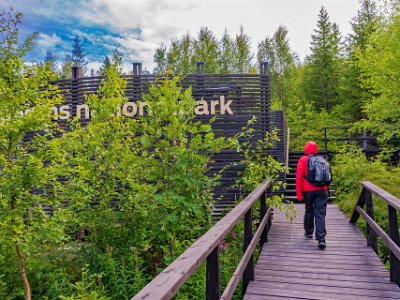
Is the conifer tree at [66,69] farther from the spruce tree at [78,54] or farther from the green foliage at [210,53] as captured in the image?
the green foliage at [210,53]

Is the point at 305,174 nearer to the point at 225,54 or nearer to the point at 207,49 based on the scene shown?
the point at 207,49

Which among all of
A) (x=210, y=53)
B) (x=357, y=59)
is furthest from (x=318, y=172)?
(x=210, y=53)

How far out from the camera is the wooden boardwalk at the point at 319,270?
3490 millimetres

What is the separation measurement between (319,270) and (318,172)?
58.7 inches

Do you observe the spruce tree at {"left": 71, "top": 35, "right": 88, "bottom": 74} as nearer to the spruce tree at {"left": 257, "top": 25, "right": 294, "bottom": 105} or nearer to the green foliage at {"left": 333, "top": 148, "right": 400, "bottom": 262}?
the spruce tree at {"left": 257, "top": 25, "right": 294, "bottom": 105}

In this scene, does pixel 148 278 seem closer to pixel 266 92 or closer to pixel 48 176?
pixel 48 176

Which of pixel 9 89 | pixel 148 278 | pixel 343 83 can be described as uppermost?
pixel 343 83

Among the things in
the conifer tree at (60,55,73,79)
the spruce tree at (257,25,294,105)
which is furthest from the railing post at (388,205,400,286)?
the conifer tree at (60,55,73,79)

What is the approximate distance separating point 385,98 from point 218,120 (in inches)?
286

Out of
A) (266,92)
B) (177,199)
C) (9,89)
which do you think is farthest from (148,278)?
(266,92)

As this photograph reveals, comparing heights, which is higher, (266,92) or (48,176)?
(266,92)

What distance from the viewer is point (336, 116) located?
23812mm

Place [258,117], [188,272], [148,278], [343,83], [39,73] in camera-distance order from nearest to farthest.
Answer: [188,272] < [39,73] < [148,278] < [258,117] < [343,83]

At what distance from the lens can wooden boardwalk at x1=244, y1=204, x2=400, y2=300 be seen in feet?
11.5
